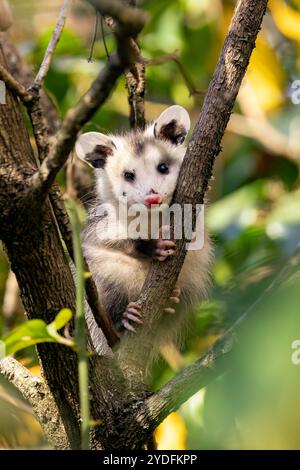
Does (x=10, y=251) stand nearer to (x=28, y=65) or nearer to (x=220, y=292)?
(x=220, y=292)

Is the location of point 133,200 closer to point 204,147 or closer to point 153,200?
point 153,200

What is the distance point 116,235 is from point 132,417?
96cm

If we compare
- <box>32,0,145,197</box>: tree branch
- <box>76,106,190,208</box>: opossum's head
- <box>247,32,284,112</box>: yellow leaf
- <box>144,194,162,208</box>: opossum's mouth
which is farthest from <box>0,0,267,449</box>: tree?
<box>247,32,284,112</box>: yellow leaf

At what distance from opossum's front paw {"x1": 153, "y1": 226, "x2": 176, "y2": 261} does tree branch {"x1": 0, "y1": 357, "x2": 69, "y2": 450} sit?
0.49 metres

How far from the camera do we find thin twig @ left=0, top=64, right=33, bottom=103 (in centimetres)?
185

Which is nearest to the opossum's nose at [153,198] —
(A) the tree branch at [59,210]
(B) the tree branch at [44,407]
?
(A) the tree branch at [59,210]

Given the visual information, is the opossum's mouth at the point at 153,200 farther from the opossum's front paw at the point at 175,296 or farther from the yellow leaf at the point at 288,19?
the yellow leaf at the point at 288,19

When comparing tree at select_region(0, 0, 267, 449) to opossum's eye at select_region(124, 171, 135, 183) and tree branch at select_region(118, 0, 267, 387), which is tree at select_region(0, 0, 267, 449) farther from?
opossum's eye at select_region(124, 171, 135, 183)

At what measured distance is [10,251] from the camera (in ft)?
6.10

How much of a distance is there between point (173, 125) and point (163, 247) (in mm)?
772

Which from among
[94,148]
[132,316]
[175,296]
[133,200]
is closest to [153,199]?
[133,200]

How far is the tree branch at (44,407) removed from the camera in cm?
223

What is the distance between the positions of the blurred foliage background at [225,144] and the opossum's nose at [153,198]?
358 millimetres

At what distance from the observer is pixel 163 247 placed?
7.97 ft
